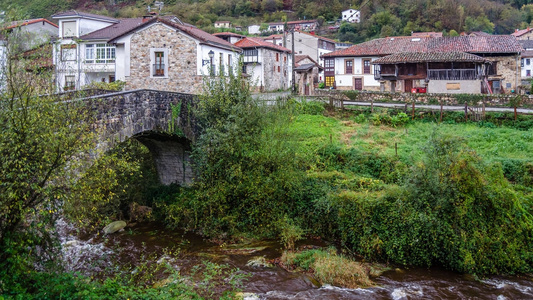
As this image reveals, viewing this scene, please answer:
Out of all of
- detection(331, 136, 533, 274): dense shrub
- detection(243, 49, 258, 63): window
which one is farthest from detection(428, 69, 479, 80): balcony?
detection(331, 136, 533, 274): dense shrub

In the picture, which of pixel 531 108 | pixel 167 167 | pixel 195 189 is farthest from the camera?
pixel 531 108

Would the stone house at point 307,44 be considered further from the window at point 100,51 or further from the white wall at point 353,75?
the window at point 100,51

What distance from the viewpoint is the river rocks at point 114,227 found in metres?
17.5

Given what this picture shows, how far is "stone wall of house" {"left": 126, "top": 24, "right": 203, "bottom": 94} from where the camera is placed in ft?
81.5

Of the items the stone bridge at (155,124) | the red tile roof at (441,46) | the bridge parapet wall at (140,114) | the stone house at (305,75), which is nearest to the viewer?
the bridge parapet wall at (140,114)

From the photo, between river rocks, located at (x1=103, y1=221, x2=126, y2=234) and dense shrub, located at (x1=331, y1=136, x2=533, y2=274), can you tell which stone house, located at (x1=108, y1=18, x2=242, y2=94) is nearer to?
river rocks, located at (x1=103, y1=221, x2=126, y2=234)

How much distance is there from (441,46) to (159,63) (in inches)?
993

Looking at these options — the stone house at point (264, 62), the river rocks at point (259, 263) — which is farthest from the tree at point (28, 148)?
the stone house at point (264, 62)

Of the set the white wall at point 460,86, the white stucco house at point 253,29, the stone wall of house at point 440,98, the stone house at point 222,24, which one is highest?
the stone house at point 222,24

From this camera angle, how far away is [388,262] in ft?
45.9

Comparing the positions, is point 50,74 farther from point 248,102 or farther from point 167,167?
point 167,167

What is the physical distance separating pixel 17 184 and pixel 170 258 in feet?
25.7

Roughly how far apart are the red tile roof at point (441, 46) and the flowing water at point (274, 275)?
28.8 m

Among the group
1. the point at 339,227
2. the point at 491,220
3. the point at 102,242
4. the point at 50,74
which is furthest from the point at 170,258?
the point at 491,220
